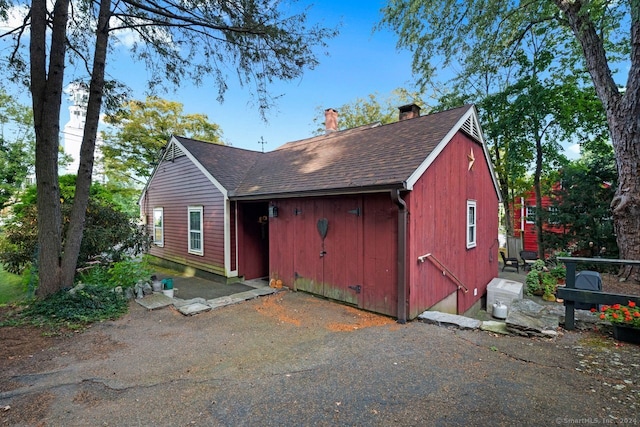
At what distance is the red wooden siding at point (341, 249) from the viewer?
17.5 ft

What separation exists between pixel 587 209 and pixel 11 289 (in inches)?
779

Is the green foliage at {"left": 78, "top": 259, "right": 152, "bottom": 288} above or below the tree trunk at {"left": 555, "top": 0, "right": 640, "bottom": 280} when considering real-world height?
below

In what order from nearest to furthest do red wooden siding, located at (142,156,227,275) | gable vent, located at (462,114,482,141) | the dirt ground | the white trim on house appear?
the dirt ground → the white trim on house → gable vent, located at (462,114,482,141) → red wooden siding, located at (142,156,227,275)

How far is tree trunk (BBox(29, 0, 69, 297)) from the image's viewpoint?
541 centimetres

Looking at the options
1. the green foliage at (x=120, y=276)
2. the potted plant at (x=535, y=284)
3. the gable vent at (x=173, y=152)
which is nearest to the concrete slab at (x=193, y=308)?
the green foliage at (x=120, y=276)

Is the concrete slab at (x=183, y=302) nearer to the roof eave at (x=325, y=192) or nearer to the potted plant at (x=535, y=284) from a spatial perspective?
the roof eave at (x=325, y=192)

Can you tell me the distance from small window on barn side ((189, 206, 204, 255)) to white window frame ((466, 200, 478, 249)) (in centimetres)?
788

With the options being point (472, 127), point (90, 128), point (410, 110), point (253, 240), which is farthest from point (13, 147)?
point (472, 127)

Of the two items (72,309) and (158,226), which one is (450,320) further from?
(158,226)

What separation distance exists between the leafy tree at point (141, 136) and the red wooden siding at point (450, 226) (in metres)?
18.5

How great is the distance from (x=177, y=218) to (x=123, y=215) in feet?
6.67

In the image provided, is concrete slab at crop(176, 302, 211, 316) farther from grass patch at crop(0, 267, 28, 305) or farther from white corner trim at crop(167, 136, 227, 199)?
grass patch at crop(0, 267, 28, 305)

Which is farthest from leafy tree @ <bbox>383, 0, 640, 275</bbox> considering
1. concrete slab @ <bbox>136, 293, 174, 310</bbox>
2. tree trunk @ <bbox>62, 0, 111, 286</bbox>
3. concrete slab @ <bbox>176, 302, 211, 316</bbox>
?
concrete slab @ <bbox>136, 293, 174, 310</bbox>

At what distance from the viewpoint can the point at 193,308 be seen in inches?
224
